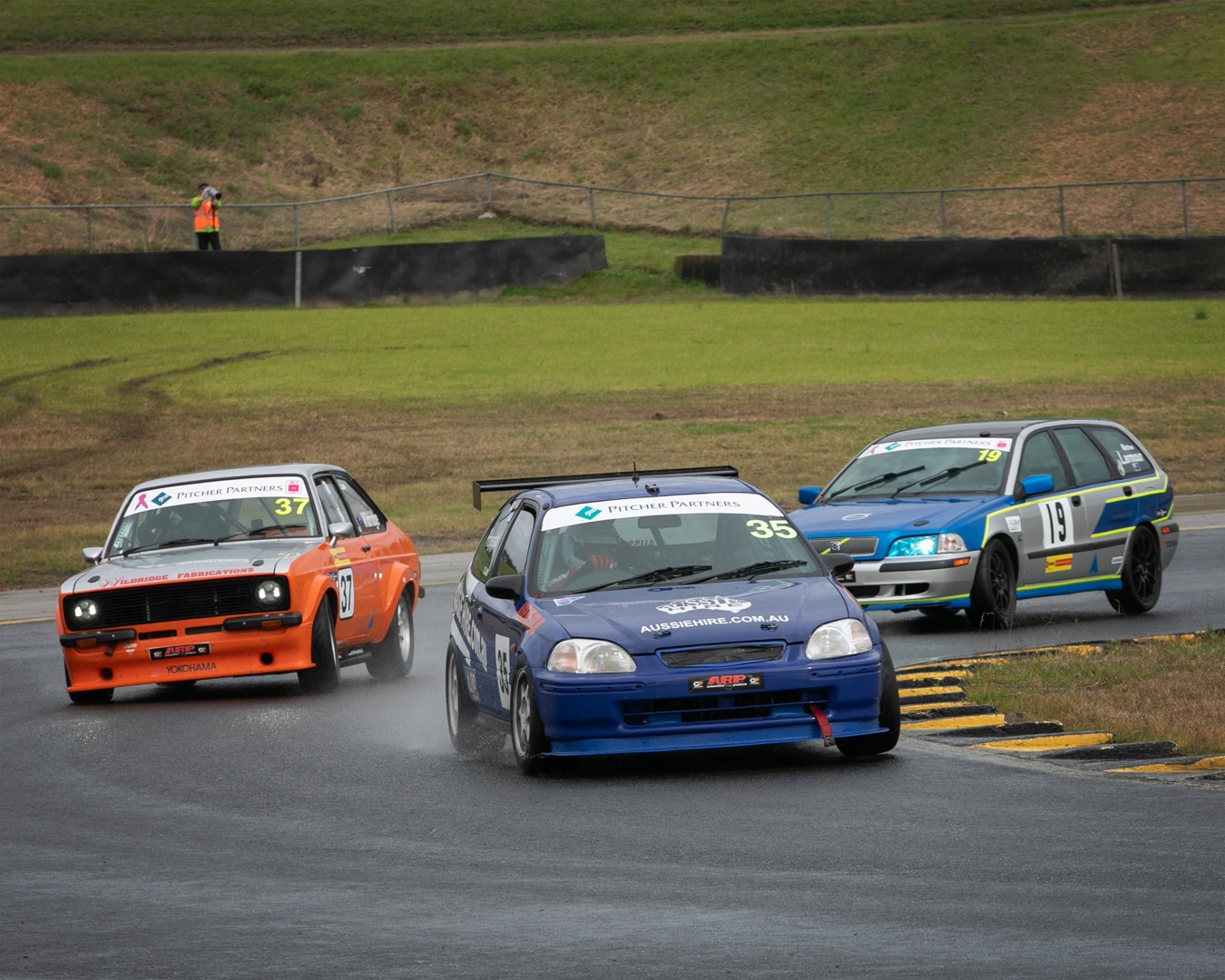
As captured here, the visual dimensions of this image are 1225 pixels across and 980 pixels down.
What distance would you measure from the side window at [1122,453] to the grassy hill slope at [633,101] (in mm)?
39558

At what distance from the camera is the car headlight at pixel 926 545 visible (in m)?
14.7

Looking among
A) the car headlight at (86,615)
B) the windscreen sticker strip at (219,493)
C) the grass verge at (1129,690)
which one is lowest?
the grass verge at (1129,690)

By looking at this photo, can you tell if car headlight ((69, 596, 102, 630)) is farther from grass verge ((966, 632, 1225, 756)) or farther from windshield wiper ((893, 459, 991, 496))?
windshield wiper ((893, 459, 991, 496))

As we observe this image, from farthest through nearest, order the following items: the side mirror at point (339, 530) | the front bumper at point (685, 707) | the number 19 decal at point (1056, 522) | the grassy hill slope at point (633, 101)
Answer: the grassy hill slope at point (633, 101) → the number 19 decal at point (1056, 522) → the side mirror at point (339, 530) → the front bumper at point (685, 707)

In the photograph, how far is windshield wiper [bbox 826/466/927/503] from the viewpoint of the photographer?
1608cm

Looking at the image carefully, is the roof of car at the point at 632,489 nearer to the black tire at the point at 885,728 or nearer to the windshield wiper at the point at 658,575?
the windshield wiper at the point at 658,575

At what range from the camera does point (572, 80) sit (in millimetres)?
69062

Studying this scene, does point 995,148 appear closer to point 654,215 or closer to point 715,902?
point 654,215

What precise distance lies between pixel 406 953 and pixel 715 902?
1.13 m

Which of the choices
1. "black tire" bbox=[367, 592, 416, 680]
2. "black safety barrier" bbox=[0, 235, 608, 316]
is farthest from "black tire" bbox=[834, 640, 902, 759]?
"black safety barrier" bbox=[0, 235, 608, 316]

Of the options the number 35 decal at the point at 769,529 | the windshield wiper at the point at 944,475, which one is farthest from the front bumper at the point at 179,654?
the windshield wiper at the point at 944,475

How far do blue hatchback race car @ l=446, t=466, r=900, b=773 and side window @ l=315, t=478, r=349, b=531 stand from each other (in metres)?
3.82

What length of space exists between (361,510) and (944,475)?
14.5 ft

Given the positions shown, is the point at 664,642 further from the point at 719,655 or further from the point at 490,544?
A: the point at 490,544
